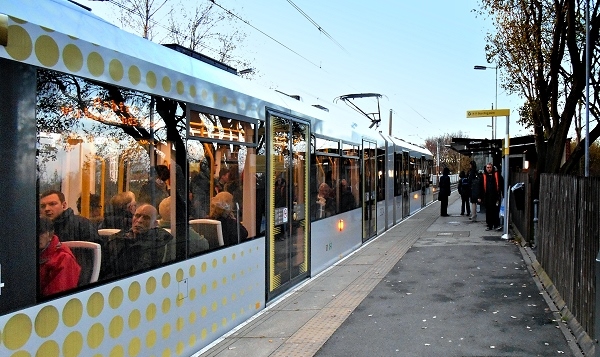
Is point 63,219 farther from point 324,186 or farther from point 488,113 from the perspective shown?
point 488,113

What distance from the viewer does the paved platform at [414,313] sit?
600 cm

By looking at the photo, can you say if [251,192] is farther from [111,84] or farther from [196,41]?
[196,41]

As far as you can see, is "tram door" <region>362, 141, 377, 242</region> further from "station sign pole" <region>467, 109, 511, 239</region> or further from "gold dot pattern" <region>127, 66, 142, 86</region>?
"gold dot pattern" <region>127, 66, 142, 86</region>

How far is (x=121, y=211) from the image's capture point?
4.39 m

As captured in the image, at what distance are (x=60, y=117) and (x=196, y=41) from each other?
74.6 ft

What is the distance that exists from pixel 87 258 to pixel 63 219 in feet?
1.16

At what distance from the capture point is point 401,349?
599cm

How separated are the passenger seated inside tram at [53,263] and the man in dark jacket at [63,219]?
0.15 ft

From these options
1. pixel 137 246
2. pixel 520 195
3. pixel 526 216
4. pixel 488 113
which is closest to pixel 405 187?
pixel 488 113

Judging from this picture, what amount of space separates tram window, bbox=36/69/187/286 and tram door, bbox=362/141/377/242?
9201 millimetres

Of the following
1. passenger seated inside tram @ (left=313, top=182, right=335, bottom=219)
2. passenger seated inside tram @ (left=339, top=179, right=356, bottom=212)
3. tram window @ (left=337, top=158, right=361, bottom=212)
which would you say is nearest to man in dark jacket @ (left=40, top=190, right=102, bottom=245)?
passenger seated inside tram @ (left=313, top=182, right=335, bottom=219)

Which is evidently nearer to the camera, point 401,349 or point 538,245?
point 401,349

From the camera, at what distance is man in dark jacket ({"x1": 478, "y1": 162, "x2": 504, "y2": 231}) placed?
53.1ft

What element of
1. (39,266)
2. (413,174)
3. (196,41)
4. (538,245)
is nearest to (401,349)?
(39,266)
